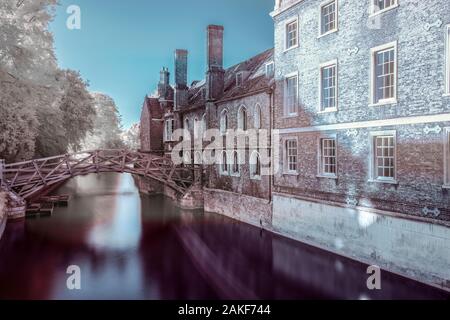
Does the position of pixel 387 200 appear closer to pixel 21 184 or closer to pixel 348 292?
pixel 348 292

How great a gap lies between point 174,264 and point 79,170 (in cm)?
1180

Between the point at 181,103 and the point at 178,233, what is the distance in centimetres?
1353

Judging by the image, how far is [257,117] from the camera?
19.0 meters

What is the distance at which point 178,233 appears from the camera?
1814 cm

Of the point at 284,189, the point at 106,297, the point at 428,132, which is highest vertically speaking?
the point at 428,132

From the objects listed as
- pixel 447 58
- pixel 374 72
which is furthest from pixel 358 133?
pixel 447 58

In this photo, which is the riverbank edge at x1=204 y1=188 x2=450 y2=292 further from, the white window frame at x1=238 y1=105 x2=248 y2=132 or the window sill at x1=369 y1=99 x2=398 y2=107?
the white window frame at x1=238 y1=105 x2=248 y2=132

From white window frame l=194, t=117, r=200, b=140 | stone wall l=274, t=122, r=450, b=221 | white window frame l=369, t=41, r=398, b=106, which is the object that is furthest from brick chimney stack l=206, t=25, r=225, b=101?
white window frame l=369, t=41, r=398, b=106

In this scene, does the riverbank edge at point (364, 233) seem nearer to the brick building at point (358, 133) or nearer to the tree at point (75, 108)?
the brick building at point (358, 133)

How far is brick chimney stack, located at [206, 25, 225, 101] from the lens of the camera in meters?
23.6

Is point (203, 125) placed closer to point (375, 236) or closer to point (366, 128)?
point (366, 128)

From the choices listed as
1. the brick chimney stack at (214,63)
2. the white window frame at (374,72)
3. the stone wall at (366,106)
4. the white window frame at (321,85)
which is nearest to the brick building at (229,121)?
the brick chimney stack at (214,63)
